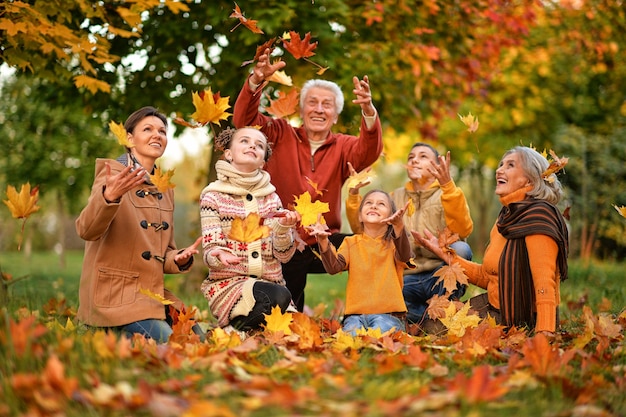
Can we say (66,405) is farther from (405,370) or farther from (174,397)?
(405,370)

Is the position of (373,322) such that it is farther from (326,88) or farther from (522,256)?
(326,88)

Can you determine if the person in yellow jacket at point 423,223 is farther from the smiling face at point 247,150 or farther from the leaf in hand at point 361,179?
the smiling face at point 247,150

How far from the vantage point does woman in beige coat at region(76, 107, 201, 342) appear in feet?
12.7

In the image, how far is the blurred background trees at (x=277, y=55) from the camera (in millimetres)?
5496

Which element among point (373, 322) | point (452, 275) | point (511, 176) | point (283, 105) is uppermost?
point (283, 105)

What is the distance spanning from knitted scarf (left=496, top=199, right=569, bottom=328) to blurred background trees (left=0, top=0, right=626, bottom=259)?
212 cm

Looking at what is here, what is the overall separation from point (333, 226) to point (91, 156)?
9979mm

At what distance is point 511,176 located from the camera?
4.40 m

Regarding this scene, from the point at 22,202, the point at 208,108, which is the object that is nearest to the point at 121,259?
the point at 22,202

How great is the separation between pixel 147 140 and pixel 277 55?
3211 mm

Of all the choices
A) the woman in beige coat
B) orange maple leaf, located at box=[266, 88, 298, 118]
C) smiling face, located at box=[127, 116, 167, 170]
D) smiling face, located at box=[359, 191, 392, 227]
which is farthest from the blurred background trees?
smiling face, located at box=[359, 191, 392, 227]

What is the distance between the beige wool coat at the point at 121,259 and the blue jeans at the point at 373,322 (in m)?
1.03

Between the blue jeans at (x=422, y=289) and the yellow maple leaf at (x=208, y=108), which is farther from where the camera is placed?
the blue jeans at (x=422, y=289)

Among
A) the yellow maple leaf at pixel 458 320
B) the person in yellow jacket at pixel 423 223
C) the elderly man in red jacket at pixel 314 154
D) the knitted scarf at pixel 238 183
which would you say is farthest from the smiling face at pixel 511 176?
the knitted scarf at pixel 238 183
